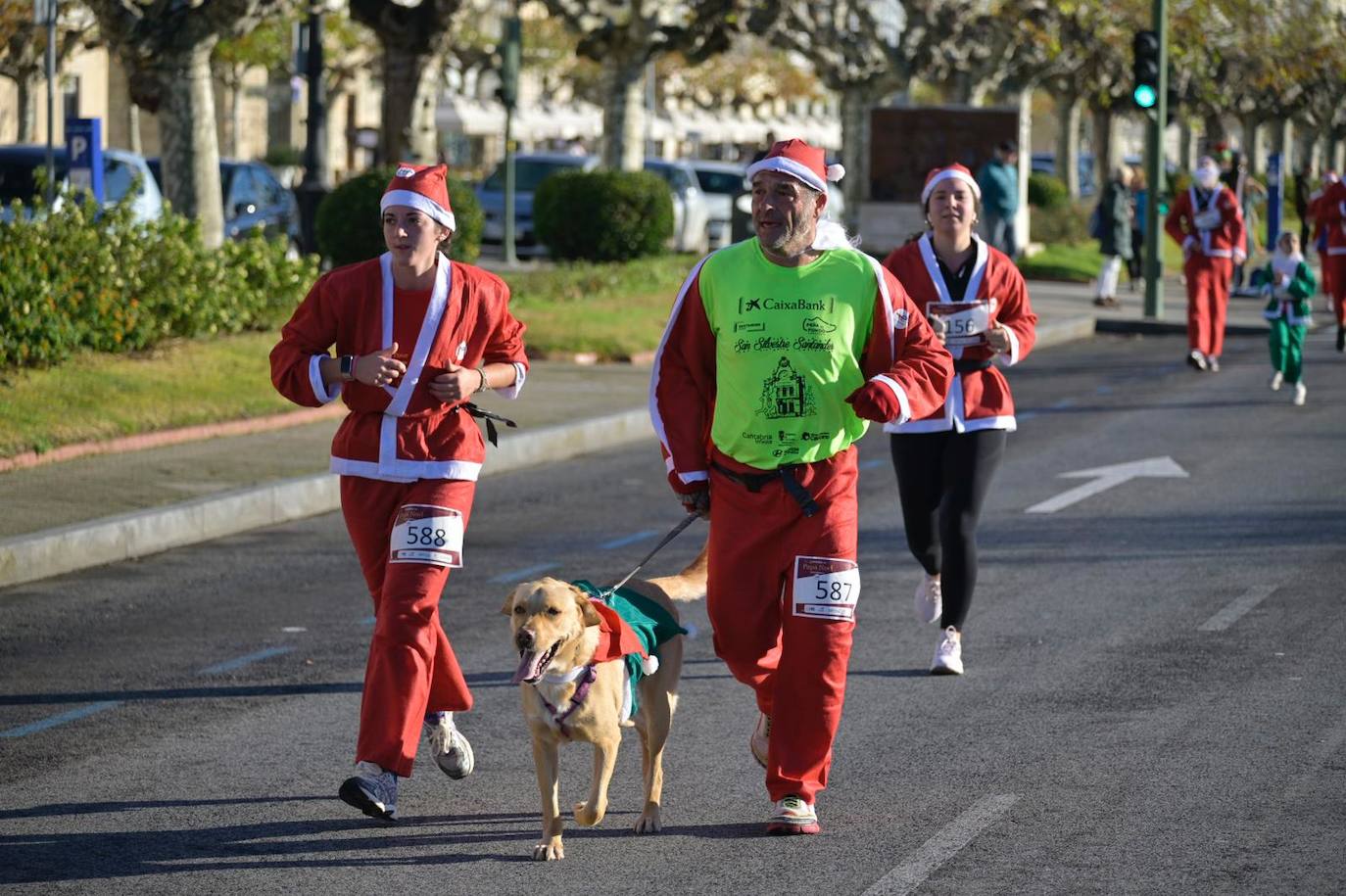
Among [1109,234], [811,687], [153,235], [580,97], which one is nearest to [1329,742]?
[811,687]

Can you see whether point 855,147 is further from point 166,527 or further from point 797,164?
point 797,164

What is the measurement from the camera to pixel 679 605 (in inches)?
412

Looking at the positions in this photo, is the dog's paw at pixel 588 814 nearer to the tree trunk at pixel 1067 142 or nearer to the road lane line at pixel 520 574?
the road lane line at pixel 520 574

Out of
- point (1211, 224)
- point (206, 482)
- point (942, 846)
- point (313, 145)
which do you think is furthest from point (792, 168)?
point (313, 145)

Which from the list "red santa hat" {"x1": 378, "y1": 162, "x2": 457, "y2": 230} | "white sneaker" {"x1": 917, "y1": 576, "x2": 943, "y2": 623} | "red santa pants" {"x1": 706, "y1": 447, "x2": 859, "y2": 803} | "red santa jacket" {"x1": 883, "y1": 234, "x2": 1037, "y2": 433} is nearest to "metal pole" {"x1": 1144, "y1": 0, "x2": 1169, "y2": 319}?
"white sneaker" {"x1": 917, "y1": 576, "x2": 943, "y2": 623}

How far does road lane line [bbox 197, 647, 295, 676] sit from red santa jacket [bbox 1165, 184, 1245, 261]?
12952 millimetres

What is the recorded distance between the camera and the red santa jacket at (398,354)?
6602mm

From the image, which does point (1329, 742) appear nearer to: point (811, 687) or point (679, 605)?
point (811, 687)

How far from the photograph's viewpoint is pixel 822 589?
6.29m

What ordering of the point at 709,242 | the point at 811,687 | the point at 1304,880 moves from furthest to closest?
the point at 709,242, the point at 811,687, the point at 1304,880

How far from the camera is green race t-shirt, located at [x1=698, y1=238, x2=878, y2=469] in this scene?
6305mm

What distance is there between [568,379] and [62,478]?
22.9 ft

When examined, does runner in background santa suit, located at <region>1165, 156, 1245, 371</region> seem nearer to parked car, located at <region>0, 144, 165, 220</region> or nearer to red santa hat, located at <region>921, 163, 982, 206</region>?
parked car, located at <region>0, 144, 165, 220</region>

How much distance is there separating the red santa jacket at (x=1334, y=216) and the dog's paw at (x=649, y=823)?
19.5 metres
